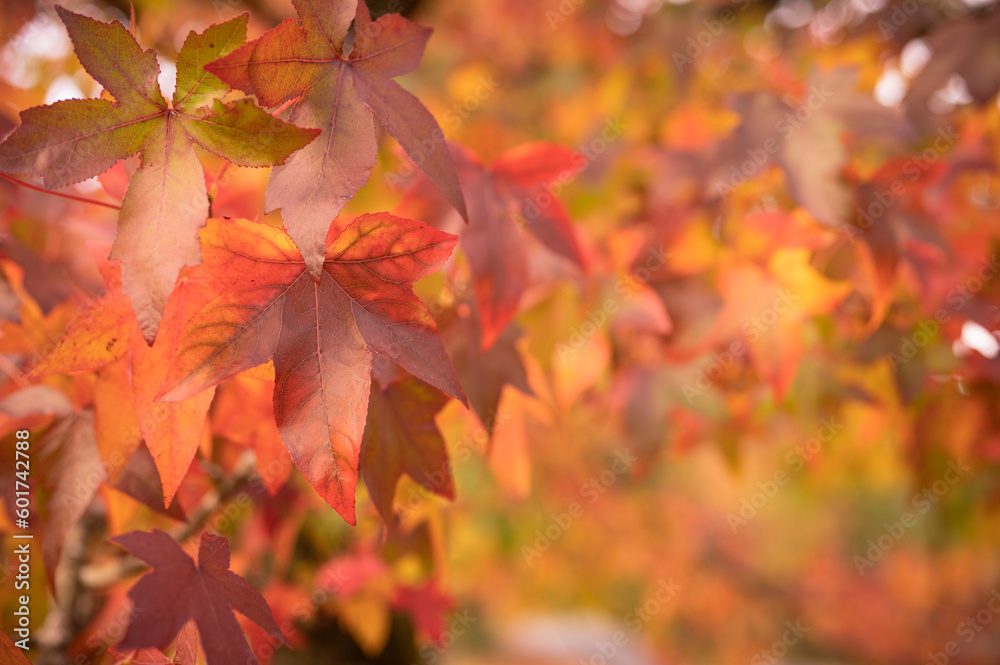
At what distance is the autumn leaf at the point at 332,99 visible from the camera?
527 millimetres

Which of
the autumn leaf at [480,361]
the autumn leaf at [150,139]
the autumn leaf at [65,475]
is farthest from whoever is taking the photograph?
the autumn leaf at [480,361]

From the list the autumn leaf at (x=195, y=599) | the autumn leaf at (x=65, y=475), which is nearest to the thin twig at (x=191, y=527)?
the autumn leaf at (x=65, y=475)

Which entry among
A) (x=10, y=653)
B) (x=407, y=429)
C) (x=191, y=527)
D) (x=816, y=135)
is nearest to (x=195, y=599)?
(x=10, y=653)

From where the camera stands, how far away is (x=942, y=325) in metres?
1.36

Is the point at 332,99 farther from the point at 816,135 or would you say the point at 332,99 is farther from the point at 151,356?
the point at 816,135

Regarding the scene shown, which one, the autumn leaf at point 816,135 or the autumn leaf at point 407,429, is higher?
the autumn leaf at point 816,135

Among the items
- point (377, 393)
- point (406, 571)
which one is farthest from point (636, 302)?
point (406, 571)

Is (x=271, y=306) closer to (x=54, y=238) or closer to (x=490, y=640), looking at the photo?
(x=54, y=238)

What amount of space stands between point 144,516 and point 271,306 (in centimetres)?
89

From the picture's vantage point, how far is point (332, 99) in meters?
0.59

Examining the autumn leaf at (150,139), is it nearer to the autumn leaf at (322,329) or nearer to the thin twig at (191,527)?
the autumn leaf at (322,329)

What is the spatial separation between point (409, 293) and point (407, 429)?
25 cm

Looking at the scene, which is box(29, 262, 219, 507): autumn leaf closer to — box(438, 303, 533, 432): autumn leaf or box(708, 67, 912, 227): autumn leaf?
box(438, 303, 533, 432): autumn leaf

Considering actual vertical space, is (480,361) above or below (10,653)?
above
